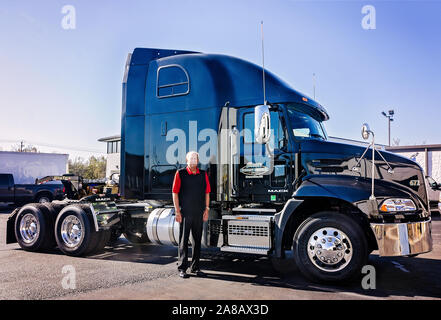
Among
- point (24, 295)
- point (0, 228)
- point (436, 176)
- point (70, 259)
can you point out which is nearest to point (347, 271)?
point (24, 295)

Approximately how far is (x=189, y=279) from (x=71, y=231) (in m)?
3.45

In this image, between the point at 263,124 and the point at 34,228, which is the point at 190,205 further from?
the point at 34,228

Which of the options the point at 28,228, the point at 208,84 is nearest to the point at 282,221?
the point at 208,84

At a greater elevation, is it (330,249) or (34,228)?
(330,249)

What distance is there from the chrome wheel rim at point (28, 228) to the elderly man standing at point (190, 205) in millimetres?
4265

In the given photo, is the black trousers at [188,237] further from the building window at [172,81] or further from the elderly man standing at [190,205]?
the building window at [172,81]

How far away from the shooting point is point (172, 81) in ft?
23.5

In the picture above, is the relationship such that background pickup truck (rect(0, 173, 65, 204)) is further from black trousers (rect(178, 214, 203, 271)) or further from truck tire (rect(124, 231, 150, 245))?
black trousers (rect(178, 214, 203, 271))

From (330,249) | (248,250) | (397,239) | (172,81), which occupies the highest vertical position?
(172,81)

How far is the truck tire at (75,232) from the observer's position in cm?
749

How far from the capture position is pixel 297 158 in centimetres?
614

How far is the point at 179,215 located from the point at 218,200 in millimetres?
992

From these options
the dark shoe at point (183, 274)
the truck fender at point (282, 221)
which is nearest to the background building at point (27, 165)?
the dark shoe at point (183, 274)
